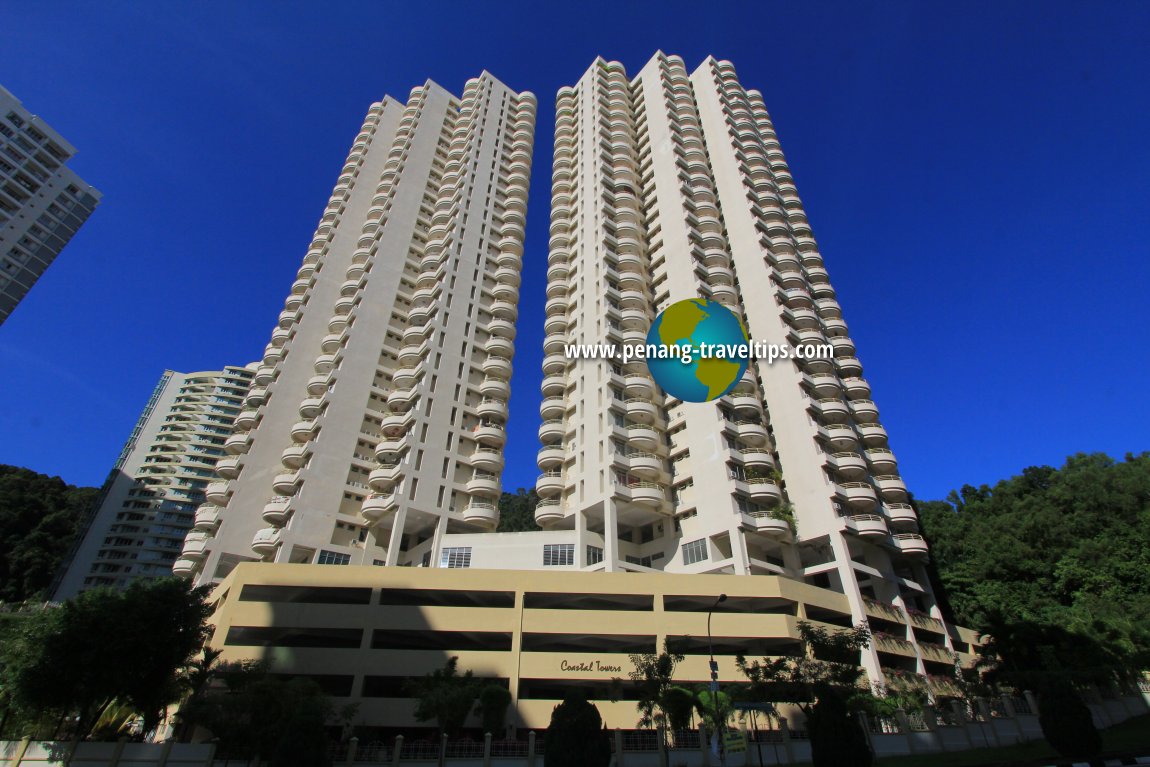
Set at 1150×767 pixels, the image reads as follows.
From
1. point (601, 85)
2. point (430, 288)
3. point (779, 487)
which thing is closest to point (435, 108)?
point (601, 85)

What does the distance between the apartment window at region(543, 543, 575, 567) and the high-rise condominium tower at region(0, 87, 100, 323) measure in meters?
78.0

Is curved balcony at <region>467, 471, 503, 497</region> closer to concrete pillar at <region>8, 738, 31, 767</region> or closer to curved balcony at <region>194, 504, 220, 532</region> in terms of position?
curved balcony at <region>194, 504, 220, 532</region>

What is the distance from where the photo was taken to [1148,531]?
4578cm

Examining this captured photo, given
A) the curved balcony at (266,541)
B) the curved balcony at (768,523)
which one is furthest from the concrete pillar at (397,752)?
the curved balcony at (266,541)

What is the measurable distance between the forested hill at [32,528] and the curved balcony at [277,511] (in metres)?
46.7

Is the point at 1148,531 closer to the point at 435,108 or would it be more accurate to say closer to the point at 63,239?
the point at 435,108

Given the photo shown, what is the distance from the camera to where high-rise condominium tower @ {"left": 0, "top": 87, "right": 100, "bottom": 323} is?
265 feet

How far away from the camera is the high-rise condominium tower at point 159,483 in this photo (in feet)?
323

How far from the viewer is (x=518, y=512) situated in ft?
310

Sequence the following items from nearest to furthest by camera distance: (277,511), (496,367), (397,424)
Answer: (277,511)
(397,424)
(496,367)

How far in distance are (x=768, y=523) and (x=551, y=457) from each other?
66.7ft

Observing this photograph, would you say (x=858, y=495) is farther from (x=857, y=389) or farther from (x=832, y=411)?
(x=857, y=389)

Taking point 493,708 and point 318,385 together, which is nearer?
point 493,708

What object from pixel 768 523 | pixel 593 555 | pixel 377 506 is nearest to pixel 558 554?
pixel 593 555
